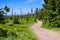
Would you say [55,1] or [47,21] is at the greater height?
[55,1]

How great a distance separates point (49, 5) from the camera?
108 feet

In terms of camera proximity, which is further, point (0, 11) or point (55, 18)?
point (55, 18)

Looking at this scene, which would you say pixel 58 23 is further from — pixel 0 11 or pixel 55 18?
pixel 0 11

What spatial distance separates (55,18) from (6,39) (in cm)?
1736

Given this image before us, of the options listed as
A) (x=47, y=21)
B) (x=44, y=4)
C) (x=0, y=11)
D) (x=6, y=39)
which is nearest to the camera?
(x=0, y=11)

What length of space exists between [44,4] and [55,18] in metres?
5.93

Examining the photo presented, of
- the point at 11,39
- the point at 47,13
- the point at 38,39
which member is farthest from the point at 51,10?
the point at 11,39

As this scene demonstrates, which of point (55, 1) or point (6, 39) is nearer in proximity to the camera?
point (6, 39)

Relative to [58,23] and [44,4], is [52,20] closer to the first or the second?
[58,23]

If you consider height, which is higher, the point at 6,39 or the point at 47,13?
the point at 47,13

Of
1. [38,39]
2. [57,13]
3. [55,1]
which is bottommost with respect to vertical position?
[38,39]

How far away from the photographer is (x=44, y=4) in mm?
36594

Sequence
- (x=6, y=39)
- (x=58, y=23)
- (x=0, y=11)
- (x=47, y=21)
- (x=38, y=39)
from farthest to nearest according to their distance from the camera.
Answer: (x=47, y=21)
(x=58, y=23)
(x=38, y=39)
(x=6, y=39)
(x=0, y=11)

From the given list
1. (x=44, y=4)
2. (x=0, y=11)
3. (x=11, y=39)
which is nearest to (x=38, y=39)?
(x=11, y=39)
